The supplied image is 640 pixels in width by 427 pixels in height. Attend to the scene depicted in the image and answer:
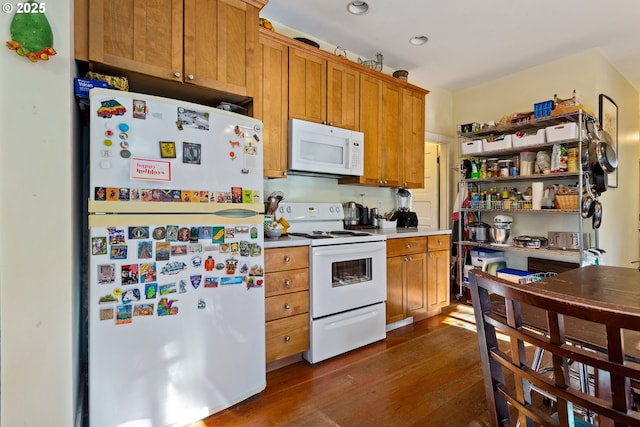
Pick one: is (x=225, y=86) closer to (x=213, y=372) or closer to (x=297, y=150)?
(x=297, y=150)

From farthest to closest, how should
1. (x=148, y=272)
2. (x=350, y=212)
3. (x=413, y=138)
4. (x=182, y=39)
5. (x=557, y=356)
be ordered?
(x=413, y=138), (x=350, y=212), (x=182, y=39), (x=148, y=272), (x=557, y=356)

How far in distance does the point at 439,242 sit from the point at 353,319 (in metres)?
1.34

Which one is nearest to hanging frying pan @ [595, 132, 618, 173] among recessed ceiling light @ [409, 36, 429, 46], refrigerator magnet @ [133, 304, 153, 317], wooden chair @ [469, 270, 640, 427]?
recessed ceiling light @ [409, 36, 429, 46]

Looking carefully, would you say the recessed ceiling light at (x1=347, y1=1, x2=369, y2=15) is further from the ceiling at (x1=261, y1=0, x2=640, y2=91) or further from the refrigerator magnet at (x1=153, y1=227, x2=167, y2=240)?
the refrigerator magnet at (x1=153, y1=227, x2=167, y2=240)

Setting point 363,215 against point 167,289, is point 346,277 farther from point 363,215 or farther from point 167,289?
point 167,289

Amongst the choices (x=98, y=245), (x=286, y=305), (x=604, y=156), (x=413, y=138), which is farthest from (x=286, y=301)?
(x=604, y=156)

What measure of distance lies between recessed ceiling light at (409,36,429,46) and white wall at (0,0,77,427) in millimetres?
2713

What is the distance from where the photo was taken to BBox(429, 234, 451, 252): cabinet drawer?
3105mm

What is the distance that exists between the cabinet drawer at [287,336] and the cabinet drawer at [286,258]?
346mm

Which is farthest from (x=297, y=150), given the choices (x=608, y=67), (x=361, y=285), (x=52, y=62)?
(x=608, y=67)

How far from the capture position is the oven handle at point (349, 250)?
2.21 m

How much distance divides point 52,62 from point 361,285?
214 centimetres

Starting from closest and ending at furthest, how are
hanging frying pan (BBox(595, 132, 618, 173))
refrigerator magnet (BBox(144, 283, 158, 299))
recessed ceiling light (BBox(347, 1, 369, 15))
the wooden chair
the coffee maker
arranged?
the wooden chair, refrigerator magnet (BBox(144, 283, 158, 299)), recessed ceiling light (BBox(347, 1, 369, 15)), hanging frying pan (BBox(595, 132, 618, 173)), the coffee maker

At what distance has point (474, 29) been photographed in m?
2.85
